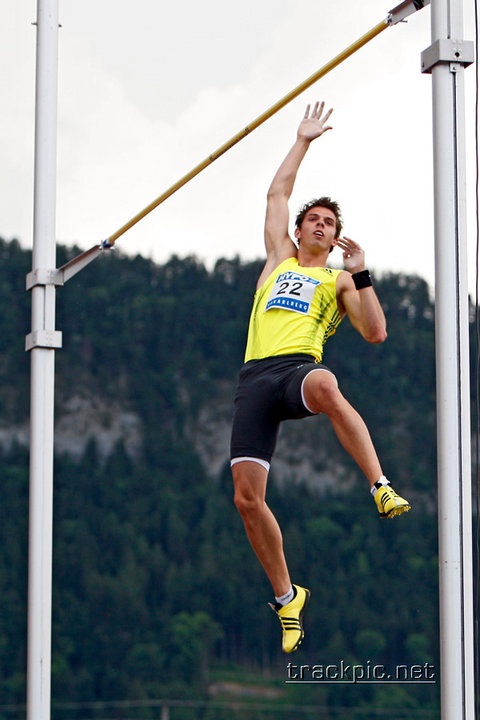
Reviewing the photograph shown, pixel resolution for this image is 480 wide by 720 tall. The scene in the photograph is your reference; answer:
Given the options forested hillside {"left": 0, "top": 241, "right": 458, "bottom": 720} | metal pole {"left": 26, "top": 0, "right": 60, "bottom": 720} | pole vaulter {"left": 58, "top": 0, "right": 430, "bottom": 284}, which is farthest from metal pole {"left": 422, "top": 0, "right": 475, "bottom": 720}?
forested hillside {"left": 0, "top": 241, "right": 458, "bottom": 720}

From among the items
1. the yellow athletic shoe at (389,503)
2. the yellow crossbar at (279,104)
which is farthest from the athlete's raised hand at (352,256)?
the yellow athletic shoe at (389,503)

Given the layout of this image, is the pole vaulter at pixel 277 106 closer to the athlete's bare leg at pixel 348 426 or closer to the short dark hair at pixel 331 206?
the short dark hair at pixel 331 206

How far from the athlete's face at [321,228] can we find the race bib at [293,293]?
7.5 inches

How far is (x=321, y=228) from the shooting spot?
7.65 metres

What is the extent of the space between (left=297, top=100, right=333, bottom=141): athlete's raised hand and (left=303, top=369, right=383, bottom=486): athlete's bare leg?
4.56ft

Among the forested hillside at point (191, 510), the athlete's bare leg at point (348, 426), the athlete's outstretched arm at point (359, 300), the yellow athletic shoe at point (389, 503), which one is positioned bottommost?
the yellow athletic shoe at point (389, 503)

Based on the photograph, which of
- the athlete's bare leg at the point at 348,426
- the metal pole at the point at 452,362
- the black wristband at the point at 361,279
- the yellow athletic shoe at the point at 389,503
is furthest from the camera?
the black wristband at the point at 361,279

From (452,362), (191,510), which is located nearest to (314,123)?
(452,362)

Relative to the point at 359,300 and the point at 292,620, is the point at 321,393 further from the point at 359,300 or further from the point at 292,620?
the point at 292,620

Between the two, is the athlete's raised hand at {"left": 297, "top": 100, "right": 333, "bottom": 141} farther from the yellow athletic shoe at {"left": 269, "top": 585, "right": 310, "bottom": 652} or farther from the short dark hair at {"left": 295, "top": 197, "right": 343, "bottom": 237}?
the yellow athletic shoe at {"left": 269, "top": 585, "right": 310, "bottom": 652}

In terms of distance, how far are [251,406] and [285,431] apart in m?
44.1

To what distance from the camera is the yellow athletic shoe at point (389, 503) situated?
663 centimetres

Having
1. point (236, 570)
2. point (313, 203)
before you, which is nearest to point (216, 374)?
point (236, 570)

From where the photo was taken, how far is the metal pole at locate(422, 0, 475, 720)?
558 cm
